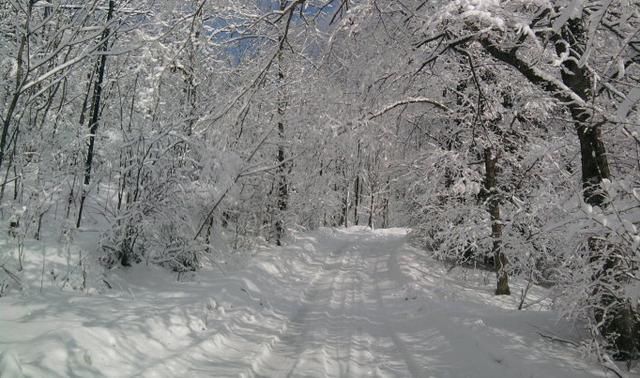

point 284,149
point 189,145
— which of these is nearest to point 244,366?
point 189,145

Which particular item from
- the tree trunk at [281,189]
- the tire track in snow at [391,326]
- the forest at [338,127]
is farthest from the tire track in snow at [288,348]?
the tree trunk at [281,189]

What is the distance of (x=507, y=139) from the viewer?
10031 mm

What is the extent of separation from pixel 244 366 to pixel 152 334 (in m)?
1.20

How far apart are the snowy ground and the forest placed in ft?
1.86

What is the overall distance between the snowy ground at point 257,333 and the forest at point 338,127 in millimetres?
568

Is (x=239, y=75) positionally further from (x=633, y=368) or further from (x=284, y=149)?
(x=284, y=149)

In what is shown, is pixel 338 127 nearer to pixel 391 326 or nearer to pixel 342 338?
pixel 342 338

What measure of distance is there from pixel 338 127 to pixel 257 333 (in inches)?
137

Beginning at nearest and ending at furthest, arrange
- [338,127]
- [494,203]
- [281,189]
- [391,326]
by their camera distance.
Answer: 1. [338,127]
2. [391,326]
3. [494,203]
4. [281,189]

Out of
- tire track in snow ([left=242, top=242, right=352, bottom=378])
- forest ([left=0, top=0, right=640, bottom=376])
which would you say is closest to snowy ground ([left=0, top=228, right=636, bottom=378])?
tire track in snow ([left=242, top=242, right=352, bottom=378])

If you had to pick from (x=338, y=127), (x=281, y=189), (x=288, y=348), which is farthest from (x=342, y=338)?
(x=281, y=189)

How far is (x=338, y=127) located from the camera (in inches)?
249

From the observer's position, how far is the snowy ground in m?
3.95

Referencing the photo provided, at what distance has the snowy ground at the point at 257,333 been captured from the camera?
3.95 meters
